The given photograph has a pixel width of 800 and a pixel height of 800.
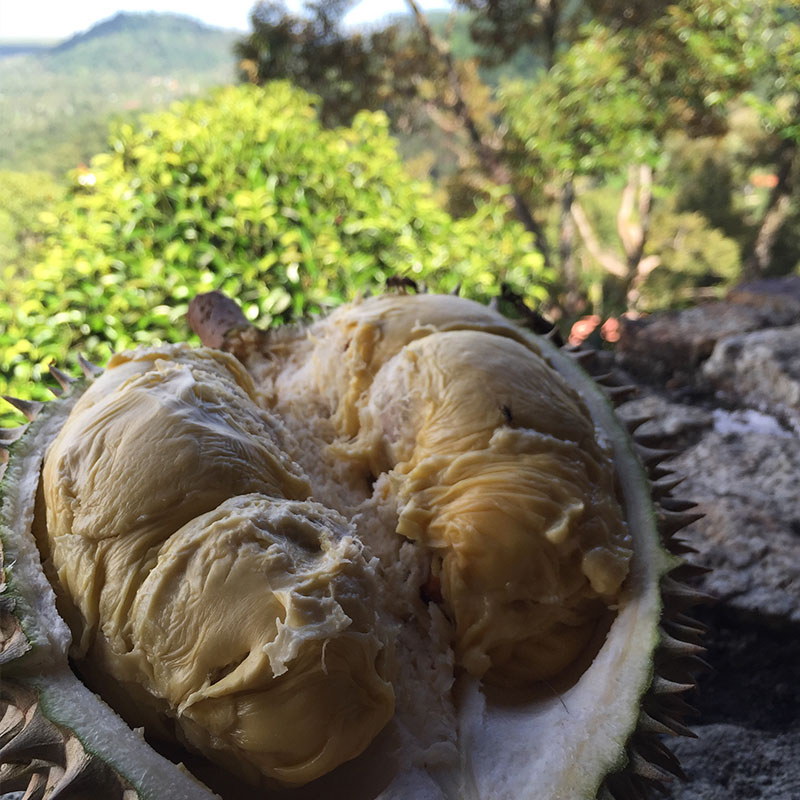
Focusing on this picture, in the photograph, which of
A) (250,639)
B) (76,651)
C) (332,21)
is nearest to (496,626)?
(250,639)

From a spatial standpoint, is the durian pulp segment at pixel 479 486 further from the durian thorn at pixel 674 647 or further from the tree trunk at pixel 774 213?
the tree trunk at pixel 774 213

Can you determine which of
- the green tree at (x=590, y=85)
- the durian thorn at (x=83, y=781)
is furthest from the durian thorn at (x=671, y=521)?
the green tree at (x=590, y=85)

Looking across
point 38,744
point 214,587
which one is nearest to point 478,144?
point 214,587

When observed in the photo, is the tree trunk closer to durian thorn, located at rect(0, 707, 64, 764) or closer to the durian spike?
the durian spike

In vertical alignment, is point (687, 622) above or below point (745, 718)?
above

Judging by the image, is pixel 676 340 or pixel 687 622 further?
pixel 676 340

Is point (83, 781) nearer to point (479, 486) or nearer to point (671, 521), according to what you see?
point (479, 486)

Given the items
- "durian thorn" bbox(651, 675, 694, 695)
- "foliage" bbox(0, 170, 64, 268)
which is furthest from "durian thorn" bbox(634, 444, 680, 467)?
"foliage" bbox(0, 170, 64, 268)
